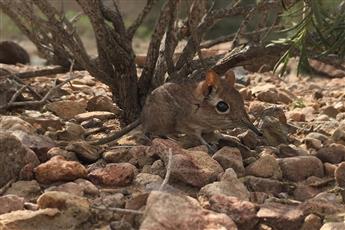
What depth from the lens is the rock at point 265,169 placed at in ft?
11.7

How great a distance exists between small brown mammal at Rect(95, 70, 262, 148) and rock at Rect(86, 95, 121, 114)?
65 cm

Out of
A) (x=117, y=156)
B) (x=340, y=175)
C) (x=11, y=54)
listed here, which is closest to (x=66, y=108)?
(x=117, y=156)

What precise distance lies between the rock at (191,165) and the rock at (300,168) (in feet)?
1.37

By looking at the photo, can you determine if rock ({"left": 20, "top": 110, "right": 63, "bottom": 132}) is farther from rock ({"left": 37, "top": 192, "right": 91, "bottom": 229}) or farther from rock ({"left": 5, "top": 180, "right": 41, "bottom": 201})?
rock ({"left": 37, "top": 192, "right": 91, "bottom": 229})

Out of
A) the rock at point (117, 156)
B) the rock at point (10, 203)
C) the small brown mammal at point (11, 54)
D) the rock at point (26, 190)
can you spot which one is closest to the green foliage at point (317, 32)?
the rock at point (117, 156)

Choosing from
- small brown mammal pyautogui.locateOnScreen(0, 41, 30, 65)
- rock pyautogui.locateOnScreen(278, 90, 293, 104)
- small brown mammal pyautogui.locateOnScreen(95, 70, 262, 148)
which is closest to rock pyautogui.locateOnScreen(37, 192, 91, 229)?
small brown mammal pyautogui.locateOnScreen(95, 70, 262, 148)

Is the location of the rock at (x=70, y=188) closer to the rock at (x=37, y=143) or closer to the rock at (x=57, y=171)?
the rock at (x=57, y=171)

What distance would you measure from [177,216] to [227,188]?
532 millimetres

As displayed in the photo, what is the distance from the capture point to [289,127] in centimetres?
463

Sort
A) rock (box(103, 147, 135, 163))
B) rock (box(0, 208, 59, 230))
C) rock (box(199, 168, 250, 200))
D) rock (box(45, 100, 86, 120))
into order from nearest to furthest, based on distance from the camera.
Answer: rock (box(0, 208, 59, 230))
rock (box(199, 168, 250, 200))
rock (box(103, 147, 135, 163))
rock (box(45, 100, 86, 120))

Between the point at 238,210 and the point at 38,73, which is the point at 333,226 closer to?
the point at 238,210

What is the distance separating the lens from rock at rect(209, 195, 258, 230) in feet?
9.67

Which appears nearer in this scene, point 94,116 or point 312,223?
point 312,223

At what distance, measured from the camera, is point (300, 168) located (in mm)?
3652
